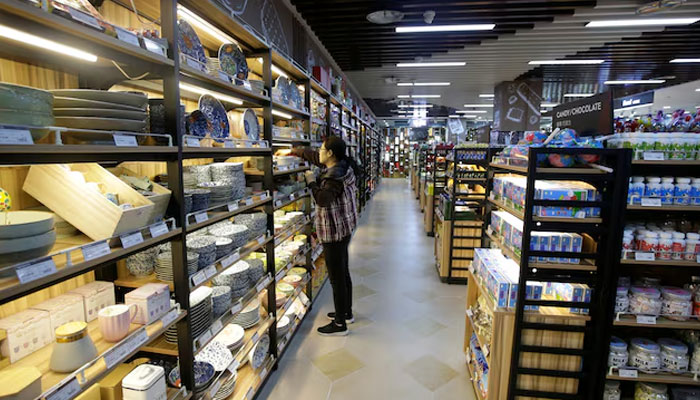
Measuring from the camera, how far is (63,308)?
146cm

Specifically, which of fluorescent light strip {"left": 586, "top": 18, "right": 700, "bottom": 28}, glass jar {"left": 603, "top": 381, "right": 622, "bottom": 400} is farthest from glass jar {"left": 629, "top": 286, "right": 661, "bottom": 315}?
fluorescent light strip {"left": 586, "top": 18, "right": 700, "bottom": 28}

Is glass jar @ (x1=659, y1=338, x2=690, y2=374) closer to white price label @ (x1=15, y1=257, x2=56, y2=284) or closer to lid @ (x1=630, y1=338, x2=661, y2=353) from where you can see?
lid @ (x1=630, y1=338, x2=661, y2=353)

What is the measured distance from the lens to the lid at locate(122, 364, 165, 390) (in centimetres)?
147

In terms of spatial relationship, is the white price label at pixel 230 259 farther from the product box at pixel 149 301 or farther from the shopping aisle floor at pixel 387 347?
the shopping aisle floor at pixel 387 347

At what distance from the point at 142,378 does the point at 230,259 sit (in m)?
0.82

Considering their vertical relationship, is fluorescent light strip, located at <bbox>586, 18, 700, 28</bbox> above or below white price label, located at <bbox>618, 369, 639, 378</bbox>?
above

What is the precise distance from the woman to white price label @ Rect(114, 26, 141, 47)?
1915 mm

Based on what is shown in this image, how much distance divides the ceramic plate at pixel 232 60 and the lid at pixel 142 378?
180 centimetres

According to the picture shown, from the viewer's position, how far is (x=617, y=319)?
2.11m

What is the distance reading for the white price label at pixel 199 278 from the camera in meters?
1.81

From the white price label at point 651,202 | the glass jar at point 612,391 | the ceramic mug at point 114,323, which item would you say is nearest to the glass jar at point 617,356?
the glass jar at point 612,391

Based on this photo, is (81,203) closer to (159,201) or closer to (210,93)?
(159,201)

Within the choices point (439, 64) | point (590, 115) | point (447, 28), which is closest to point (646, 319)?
point (590, 115)

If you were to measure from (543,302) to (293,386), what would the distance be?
6.50ft
